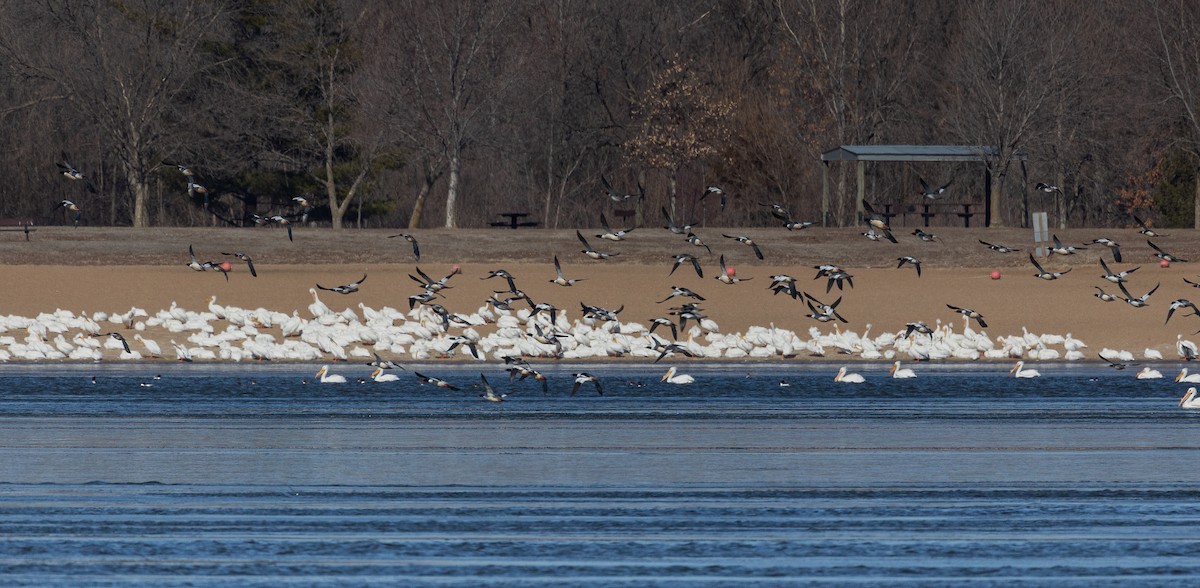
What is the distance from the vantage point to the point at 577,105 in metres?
69.2

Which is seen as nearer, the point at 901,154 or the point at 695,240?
the point at 695,240

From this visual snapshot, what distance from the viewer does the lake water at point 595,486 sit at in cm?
1071

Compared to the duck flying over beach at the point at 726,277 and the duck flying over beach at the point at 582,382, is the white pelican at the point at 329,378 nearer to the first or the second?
the duck flying over beach at the point at 582,382

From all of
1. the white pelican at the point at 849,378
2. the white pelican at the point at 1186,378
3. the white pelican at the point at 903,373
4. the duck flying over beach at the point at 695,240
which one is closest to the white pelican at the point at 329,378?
the duck flying over beach at the point at 695,240

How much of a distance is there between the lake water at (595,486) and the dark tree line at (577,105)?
34.5 m

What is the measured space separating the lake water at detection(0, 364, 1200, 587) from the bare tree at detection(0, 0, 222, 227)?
33494 millimetres

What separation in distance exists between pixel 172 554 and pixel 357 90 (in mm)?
46360

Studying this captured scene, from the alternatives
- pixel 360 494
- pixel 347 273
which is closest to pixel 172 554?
pixel 360 494

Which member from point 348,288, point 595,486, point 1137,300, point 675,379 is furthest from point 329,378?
point 1137,300

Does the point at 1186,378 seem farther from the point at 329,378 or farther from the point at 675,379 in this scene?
the point at 329,378

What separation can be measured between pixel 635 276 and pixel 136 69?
25.5 metres

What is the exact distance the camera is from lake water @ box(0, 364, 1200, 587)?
1071 centimetres

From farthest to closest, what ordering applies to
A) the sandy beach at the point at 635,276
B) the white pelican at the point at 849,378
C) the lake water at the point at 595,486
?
the sandy beach at the point at 635,276
the white pelican at the point at 849,378
the lake water at the point at 595,486

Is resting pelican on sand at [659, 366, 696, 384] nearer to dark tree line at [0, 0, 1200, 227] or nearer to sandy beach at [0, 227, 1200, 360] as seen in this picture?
sandy beach at [0, 227, 1200, 360]
